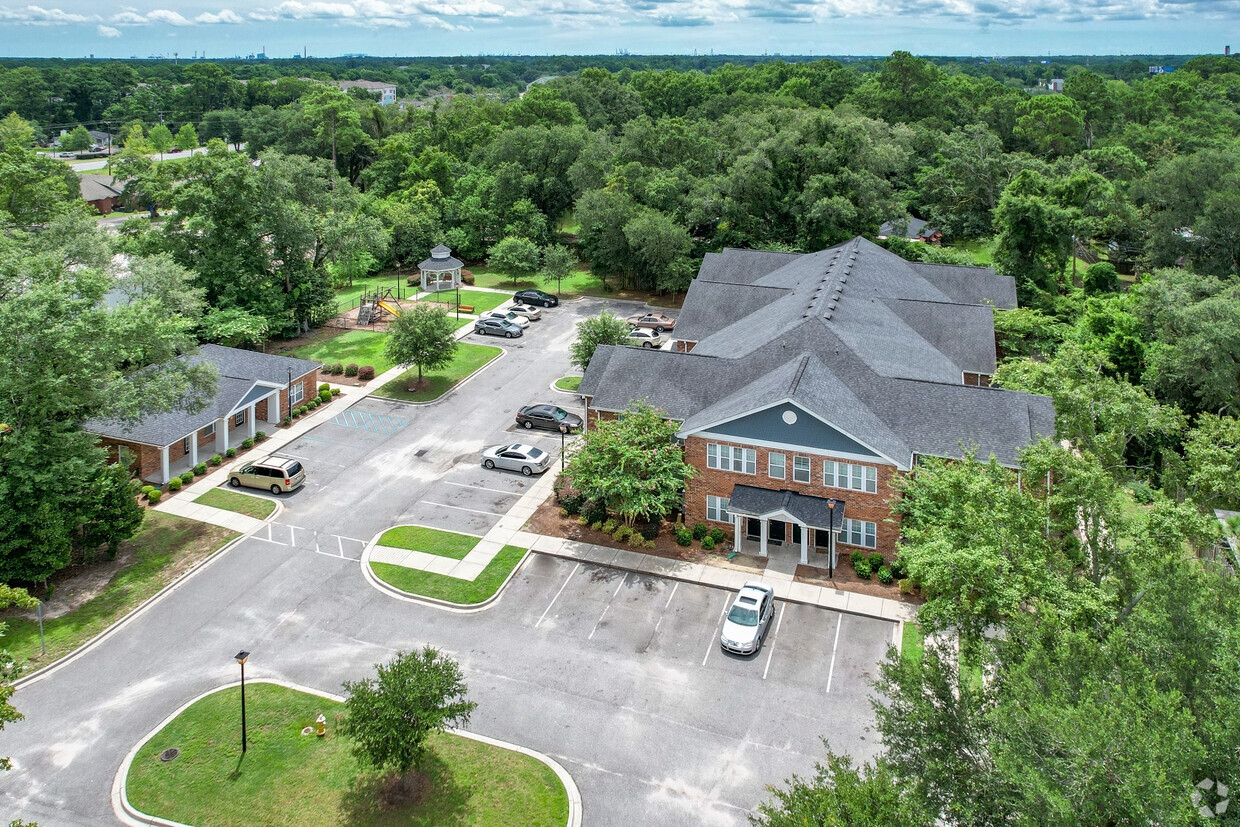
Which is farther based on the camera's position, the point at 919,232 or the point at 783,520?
the point at 919,232

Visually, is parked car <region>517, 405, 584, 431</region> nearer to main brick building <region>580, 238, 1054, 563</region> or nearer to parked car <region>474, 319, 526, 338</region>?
main brick building <region>580, 238, 1054, 563</region>

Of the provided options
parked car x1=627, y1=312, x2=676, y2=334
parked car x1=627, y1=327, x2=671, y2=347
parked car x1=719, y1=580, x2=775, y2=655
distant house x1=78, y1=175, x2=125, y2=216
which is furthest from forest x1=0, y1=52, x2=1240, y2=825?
parked car x1=627, y1=327, x2=671, y2=347

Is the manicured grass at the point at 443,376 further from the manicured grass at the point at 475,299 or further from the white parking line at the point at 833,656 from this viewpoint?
the white parking line at the point at 833,656

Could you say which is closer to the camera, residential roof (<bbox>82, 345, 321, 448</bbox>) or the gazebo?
residential roof (<bbox>82, 345, 321, 448</bbox>)

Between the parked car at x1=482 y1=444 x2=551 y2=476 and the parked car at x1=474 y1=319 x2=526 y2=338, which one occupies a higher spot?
the parked car at x1=474 y1=319 x2=526 y2=338

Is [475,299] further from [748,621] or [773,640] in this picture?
[773,640]

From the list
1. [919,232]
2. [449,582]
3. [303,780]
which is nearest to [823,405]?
[449,582]

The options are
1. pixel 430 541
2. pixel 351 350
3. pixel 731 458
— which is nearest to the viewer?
pixel 731 458
